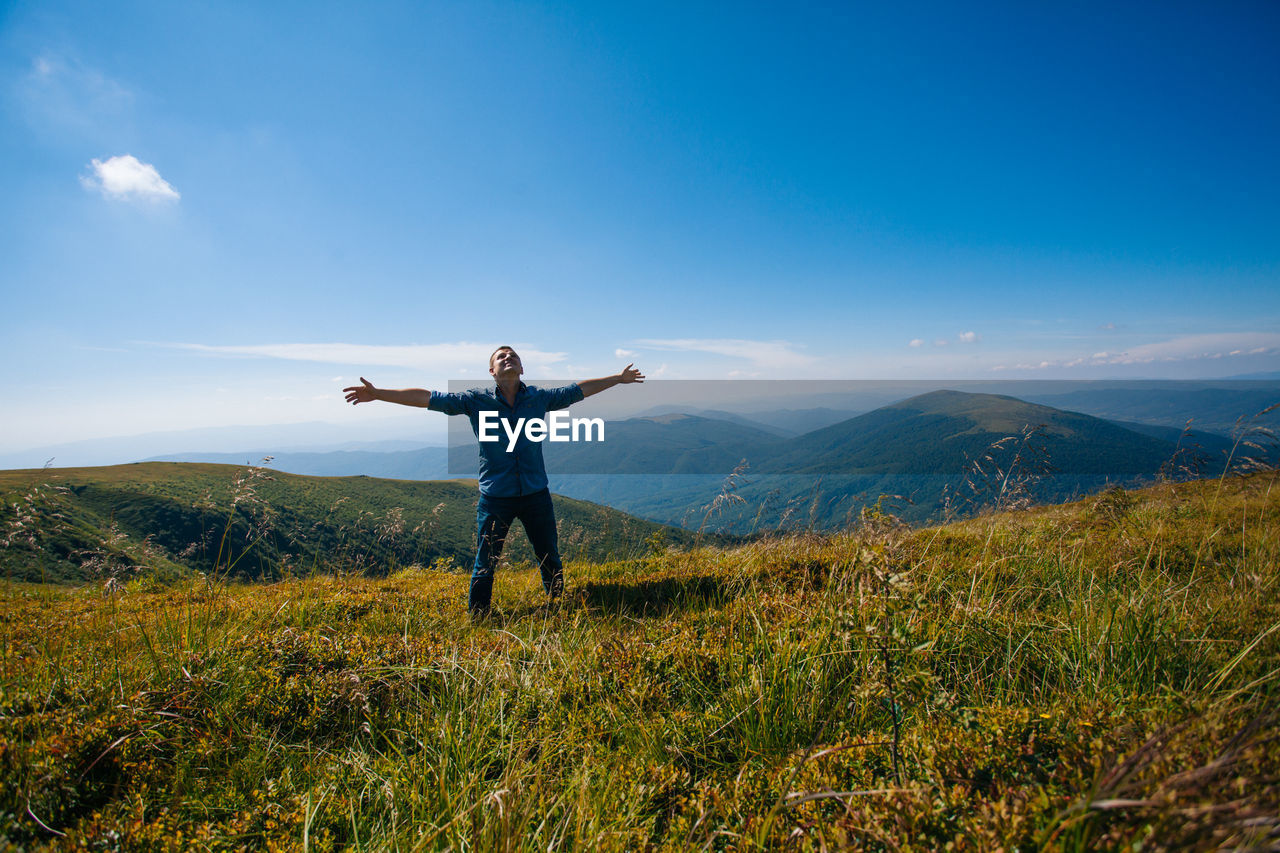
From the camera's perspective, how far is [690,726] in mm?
2795

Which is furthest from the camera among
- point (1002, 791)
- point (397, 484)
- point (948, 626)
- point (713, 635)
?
point (397, 484)

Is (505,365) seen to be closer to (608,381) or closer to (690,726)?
(608,381)

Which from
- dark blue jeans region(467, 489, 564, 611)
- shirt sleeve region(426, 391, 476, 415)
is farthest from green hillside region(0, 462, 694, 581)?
shirt sleeve region(426, 391, 476, 415)

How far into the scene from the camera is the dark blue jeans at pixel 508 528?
5.62 meters

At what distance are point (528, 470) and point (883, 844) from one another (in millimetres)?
5019

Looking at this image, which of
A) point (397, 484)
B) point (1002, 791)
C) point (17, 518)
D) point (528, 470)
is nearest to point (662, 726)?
point (1002, 791)

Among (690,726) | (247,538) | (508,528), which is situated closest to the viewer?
(690,726)

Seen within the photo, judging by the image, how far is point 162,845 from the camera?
6.48ft

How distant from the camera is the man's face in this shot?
6.15m

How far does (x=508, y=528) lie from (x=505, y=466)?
0.79 meters

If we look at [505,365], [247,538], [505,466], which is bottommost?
[247,538]

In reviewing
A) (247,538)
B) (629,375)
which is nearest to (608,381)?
(629,375)

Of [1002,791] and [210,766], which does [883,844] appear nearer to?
[1002,791]

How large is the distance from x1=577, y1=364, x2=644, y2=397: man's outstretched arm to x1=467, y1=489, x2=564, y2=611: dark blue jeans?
1616mm
